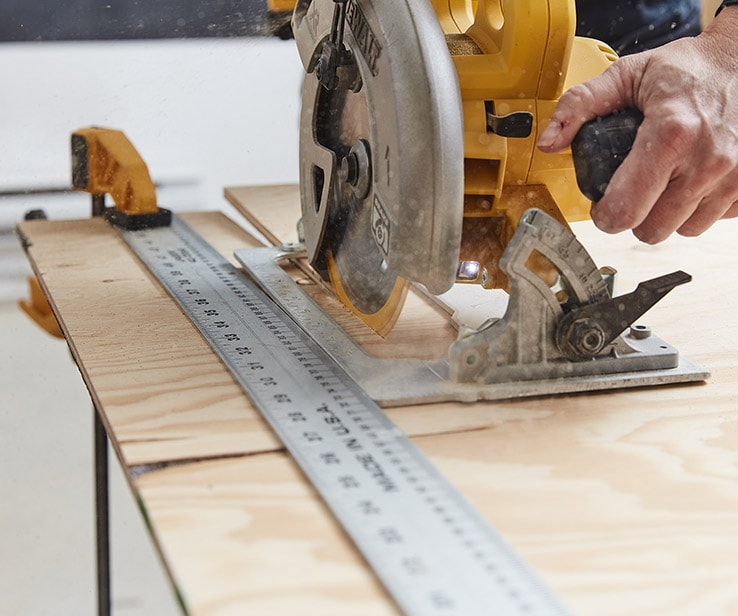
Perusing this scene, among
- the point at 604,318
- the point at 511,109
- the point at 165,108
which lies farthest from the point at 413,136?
the point at 165,108

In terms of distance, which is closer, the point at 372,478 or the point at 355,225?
the point at 372,478

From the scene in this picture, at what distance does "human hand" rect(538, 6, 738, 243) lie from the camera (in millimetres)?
1117

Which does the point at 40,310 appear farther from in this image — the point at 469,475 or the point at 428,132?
the point at 469,475

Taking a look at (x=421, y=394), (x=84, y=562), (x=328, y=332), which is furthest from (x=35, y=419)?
(x=421, y=394)

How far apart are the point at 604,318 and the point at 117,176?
3.62 feet

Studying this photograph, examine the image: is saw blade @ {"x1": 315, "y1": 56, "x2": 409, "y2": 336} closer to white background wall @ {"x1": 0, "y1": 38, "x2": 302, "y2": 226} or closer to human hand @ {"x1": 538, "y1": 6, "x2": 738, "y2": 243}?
human hand @ {"x1": 538, "y1": 6, "x2": 738, "y2": 243}

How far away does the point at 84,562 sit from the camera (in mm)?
2834

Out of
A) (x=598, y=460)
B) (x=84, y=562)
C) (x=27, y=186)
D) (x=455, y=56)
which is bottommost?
(x=84, y=562)

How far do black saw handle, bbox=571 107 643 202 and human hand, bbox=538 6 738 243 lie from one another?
0.01m

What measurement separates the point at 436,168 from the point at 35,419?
9.06 ft

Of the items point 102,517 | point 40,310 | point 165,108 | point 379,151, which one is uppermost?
point 379,151

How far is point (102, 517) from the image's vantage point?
74.5 inches

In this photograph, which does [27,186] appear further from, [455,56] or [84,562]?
[455,56]

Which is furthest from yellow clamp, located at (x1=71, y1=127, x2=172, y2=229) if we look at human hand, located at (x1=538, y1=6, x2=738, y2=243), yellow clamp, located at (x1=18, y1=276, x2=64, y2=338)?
human hand, located at (x1=538, y1=6, x2=738, y2=243)
